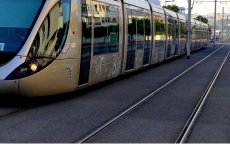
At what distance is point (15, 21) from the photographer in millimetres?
11250

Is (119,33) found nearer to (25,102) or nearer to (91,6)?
(91,6)

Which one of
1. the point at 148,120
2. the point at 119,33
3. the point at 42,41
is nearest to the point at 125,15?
the point at 119,33

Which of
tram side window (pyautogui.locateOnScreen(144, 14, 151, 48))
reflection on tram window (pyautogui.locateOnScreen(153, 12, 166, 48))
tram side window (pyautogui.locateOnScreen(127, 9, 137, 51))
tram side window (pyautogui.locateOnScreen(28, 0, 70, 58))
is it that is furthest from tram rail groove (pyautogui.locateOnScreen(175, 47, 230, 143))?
reflection on tram window (pyautogui.locateOnScreen(153, 12, 166, 48))

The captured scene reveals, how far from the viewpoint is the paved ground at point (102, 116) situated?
8.16 m

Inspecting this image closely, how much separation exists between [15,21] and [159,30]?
1449cm

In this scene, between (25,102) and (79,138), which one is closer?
(79,138)

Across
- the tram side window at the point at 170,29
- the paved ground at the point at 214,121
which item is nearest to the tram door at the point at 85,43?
the paved ground at the point at 214,121

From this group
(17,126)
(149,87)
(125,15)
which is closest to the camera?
(17,126)

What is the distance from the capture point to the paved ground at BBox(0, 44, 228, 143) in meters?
8.16

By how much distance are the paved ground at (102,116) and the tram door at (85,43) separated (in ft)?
1.80

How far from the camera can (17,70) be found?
10.9 m

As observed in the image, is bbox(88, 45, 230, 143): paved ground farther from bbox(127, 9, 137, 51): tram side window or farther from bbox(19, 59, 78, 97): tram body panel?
bbox(127, 9, 137, 51): tram side window

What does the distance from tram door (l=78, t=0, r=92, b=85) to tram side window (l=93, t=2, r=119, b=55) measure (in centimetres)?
48

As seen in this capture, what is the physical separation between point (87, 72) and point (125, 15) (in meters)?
4.47
